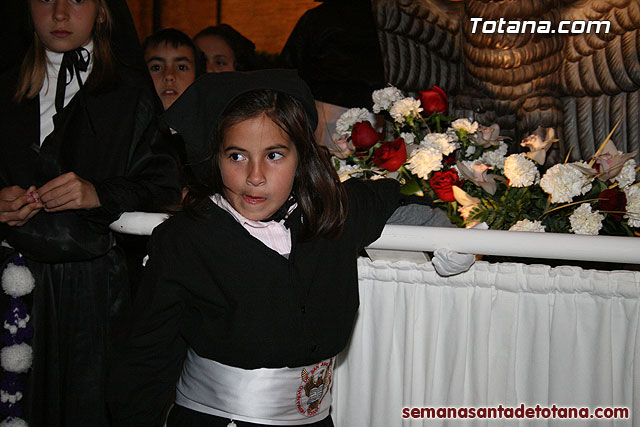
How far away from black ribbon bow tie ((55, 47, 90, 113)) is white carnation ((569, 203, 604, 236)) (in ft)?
4.43

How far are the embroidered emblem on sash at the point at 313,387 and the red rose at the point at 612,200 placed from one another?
757 millimetres

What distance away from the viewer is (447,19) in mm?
2926

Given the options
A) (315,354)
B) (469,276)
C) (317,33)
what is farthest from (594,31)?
(315,354)

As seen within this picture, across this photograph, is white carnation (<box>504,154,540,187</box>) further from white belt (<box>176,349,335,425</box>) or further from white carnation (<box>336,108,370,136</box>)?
white belt (<box>176,349,335,425</box>)

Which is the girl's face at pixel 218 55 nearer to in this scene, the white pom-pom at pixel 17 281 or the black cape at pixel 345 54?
the black cape at pixel 345 54

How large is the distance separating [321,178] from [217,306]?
0.35 metres

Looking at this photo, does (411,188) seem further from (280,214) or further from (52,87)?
(52,87)

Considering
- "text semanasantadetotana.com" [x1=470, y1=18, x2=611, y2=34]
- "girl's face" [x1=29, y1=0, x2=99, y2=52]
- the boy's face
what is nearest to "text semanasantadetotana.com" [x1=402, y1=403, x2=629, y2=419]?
"girl's face" [x1=29, y1=0, x2=99, y2=52]

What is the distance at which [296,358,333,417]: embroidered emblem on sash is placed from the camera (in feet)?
4.60

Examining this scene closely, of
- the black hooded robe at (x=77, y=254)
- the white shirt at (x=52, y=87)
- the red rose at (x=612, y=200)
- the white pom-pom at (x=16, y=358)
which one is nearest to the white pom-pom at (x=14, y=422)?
the black hooded robe at (x=77, y=254)

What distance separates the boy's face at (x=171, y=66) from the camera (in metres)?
2.95

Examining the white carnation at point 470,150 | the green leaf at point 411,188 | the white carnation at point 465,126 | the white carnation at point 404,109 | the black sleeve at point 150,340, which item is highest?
the white carnation at point 404,109

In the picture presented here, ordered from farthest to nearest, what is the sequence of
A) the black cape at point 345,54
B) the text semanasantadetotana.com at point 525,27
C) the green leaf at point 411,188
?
the black cape at point 345,54
the text semanasantadetotana.com at point 525,27
the green leaf at point 411,188

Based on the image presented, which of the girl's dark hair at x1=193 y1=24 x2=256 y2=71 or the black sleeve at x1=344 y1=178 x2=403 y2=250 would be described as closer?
the black sleeve at x1=344 y1=178 x2=403 y2=250
